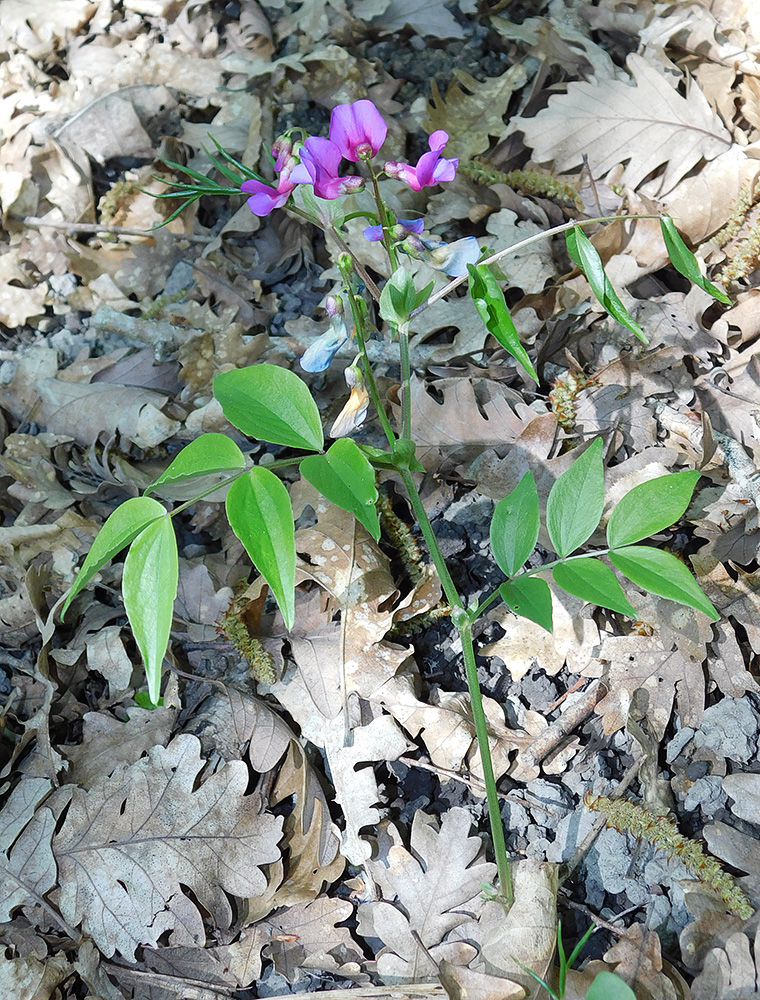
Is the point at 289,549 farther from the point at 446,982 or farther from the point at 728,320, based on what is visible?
the point at 728,320

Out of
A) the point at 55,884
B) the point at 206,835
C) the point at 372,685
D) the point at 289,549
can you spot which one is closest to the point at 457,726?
the point at 372,685

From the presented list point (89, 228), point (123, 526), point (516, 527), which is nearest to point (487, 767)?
point (516, 527)

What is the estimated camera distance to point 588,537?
1.35 m

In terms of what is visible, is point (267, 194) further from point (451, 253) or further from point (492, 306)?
point (492, 306)

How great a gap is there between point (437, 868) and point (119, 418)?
1536 mm

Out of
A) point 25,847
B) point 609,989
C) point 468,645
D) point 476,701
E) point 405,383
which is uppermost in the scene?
point 405,383

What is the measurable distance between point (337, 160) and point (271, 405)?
0.45m

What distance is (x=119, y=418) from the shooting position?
2.31 metres

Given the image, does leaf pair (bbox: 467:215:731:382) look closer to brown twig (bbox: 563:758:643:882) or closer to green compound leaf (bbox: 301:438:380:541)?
green compound leaf (bbox: 301:438:380:541)

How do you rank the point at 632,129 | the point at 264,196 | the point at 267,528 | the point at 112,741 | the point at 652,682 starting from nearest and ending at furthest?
1. the point at 267,528
2. the point at 264,196
3. the point at 652,682
4. the point at 112,741
5. the point at 632,129

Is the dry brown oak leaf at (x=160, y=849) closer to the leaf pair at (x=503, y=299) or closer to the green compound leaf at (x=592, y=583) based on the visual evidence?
the green compound leaf at (x=592, y=583)

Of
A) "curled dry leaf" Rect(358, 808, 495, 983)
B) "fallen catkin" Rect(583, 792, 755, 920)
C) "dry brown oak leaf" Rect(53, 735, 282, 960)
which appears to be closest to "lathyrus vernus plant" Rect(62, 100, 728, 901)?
"curled dry leaf" Rect(358, 808, 495, 983)

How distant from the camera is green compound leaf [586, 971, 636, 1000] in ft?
3.94

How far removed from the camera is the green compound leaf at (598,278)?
4.03 feet
